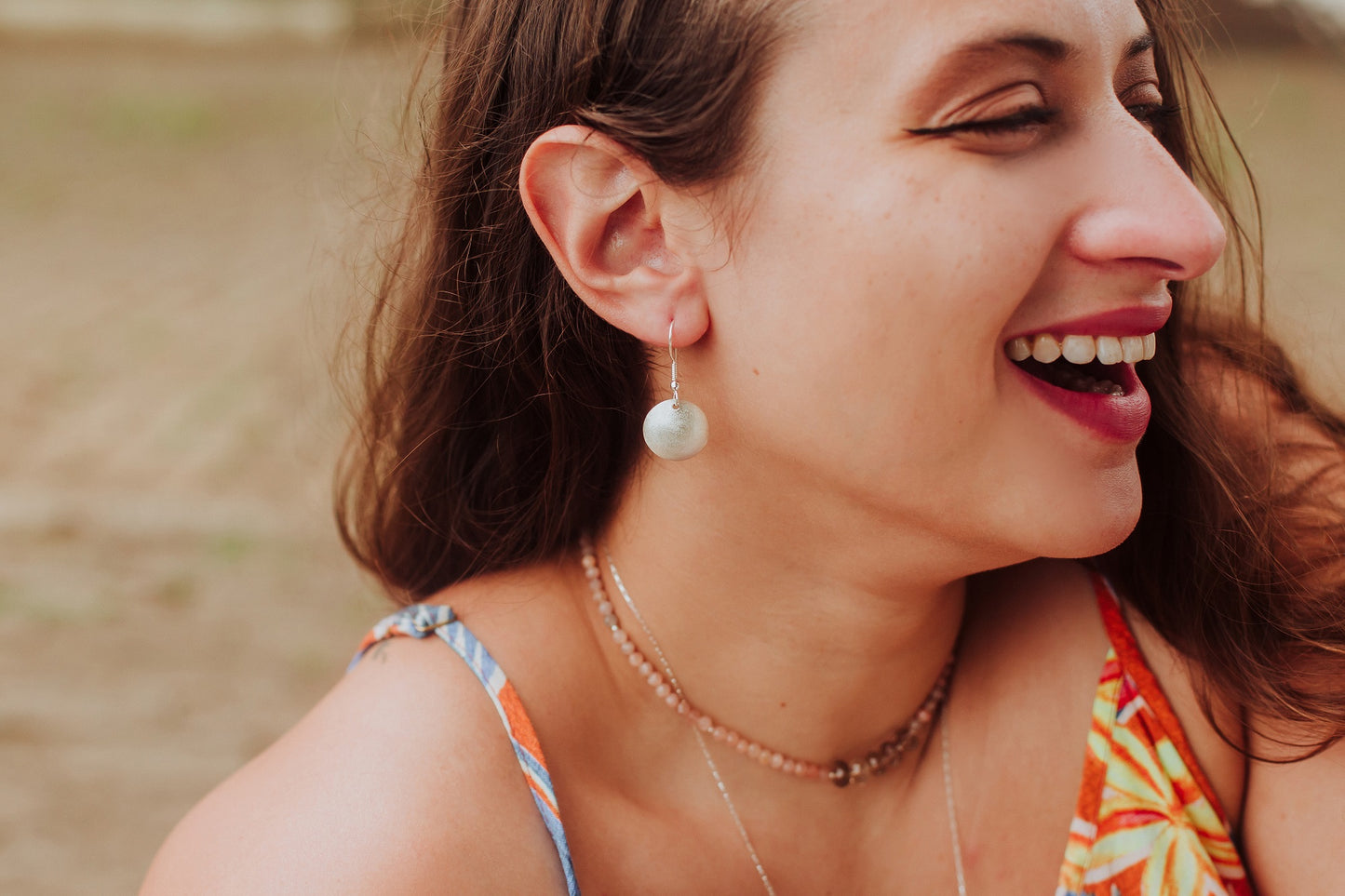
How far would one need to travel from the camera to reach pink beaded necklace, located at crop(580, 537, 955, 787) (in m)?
1.92

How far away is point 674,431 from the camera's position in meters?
1.66

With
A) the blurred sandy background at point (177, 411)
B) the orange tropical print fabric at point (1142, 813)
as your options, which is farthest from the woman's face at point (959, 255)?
the blurred sandy background at point (177, 411)

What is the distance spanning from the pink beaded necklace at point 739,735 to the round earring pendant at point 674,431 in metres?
0.36

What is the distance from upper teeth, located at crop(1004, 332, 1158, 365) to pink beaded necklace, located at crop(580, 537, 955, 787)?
0.69 meters

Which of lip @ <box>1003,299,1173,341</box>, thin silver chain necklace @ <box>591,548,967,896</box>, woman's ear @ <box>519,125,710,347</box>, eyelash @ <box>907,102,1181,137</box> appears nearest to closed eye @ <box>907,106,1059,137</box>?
eyelash @ <box>907,102,1181,137</box>

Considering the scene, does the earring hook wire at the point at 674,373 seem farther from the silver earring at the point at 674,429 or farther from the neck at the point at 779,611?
the neck at the point at 779,611

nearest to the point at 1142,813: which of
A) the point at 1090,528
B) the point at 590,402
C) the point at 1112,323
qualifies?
the point at 1090,528

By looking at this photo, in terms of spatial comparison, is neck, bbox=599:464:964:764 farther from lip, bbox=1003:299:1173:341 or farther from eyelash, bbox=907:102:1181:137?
eyelash, bbox=907:102:1181:137

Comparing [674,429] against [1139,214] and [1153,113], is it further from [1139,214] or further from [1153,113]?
[1153,113]

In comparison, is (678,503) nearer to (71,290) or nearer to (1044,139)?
(1044,139)

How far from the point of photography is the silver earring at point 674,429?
1656 millimetres

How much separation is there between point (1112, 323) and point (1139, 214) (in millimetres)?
139

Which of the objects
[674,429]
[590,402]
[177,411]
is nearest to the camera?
[674,429]

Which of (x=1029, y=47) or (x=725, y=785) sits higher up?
(x=1029, y=47)
